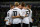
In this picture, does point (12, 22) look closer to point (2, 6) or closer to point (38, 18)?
point (38, 18)

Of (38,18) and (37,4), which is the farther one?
(37,4)

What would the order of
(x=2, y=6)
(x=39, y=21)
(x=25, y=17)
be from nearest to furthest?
(x=25, y=17) < (x=39, y=21) < (x=2, y=6)

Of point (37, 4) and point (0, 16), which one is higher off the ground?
point (37, 4)

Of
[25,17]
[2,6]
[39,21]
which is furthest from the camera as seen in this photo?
[2,6]

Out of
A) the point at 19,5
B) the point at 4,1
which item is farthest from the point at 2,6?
the point at 19,5

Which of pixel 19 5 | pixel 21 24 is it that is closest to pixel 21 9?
pixel 19 5

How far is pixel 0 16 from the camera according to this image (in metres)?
2.77

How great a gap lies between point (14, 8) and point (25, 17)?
0.17 m

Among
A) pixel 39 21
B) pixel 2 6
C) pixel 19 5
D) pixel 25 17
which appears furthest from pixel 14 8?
pixel 2 6

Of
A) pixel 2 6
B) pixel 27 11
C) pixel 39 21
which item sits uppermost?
A: pixel 2 6

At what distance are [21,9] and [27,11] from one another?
7 cm

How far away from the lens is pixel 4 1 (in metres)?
3.13

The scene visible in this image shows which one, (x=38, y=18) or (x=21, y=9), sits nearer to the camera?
(x=21, y=9)

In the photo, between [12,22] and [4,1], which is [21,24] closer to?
[12,22]
